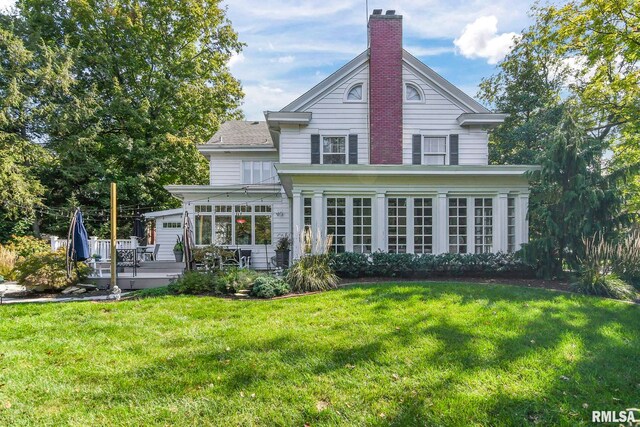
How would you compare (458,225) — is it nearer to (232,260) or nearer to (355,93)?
(355,93)

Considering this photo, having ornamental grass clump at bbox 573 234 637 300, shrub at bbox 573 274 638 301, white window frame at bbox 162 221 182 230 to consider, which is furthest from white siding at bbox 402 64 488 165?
white window frame at bbox 162 221 182 230

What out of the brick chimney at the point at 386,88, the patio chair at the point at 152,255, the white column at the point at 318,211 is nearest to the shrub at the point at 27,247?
the patio chair at the point at 152,255

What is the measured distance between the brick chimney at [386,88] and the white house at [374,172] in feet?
0.13

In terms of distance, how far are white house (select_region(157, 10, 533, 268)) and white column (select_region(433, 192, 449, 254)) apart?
0.03 m

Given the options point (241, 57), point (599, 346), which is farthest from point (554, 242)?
point (241, 57)

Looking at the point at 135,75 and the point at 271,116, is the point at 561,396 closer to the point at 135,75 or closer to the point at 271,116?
the point at 271,116

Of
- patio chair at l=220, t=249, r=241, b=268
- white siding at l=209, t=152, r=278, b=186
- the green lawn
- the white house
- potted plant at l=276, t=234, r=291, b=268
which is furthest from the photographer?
white siding at l=209, t=152, r=278, b=186

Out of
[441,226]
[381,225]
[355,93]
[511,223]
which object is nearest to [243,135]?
[355,93]

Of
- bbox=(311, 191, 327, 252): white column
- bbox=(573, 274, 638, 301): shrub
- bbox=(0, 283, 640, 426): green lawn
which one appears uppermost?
bbox=(311, 191, 327, 252): white column

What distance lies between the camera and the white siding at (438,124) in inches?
515

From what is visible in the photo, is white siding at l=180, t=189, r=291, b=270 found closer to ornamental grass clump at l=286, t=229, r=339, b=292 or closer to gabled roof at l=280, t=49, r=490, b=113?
gabled roof at l=280, t=49, r=490, b=113

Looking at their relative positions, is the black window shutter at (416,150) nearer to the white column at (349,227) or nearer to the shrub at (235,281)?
the white column at (349,227)

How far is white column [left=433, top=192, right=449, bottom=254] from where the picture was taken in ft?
34.5

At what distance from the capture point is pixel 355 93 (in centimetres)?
1319
